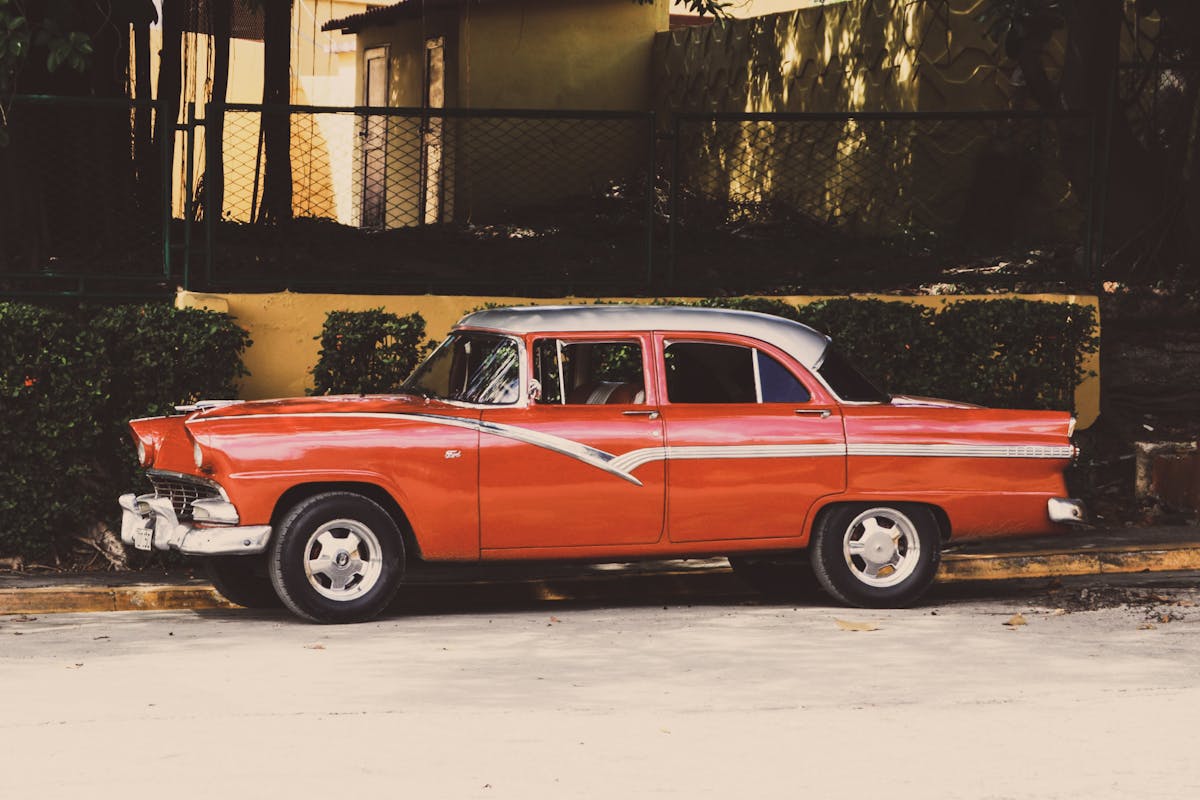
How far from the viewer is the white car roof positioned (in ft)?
32.2

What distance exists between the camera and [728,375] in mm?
9938

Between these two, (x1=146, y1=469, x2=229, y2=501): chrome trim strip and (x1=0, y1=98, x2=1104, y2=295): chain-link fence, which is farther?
(x1=0, y1=98, x2=1104, y2=295): chain-link fence

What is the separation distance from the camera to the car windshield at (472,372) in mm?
9641

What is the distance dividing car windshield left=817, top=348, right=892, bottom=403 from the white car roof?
0.21ft

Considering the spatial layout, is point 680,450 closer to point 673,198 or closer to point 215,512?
point 215,512

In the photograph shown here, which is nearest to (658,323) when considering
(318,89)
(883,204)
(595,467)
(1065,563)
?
(595,467)

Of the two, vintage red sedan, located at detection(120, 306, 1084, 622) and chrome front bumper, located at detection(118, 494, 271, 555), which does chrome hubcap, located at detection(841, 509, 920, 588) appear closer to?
vintage red sedan, located at detection(120, 306, 1084, 622)

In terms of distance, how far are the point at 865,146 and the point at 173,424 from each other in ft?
37.9

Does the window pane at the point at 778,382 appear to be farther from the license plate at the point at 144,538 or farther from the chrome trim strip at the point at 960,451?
the license plate at the point at 144,538

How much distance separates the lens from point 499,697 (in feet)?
24.7

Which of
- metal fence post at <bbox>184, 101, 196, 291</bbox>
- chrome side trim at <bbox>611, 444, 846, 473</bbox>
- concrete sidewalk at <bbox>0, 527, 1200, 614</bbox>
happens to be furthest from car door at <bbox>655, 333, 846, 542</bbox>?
metal fence post at <bbox>184, 101, 196, 291</bbox>

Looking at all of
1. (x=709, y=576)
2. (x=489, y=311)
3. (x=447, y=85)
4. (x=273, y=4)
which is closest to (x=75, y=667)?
(x=489, y=311)

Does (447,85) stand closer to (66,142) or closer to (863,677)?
(66,142)

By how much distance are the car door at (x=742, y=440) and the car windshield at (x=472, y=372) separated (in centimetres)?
83
